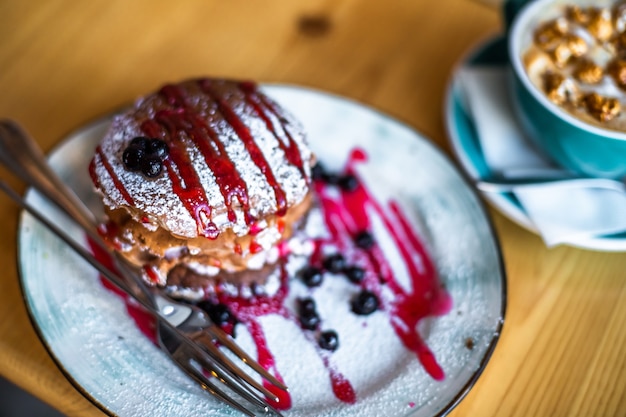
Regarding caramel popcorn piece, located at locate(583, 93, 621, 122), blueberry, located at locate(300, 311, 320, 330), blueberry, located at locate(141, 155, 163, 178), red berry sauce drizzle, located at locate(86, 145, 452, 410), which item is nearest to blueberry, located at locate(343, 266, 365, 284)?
red berry sauce drizzle, located at locate(86, 145, 452, 410)

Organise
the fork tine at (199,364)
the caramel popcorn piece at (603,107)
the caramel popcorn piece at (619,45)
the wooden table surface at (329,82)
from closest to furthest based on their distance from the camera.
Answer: the fork tine at (199,364) < the wooden table surface at (329,82) < the caramel popcorn piece at (603,107) < the caramel popcorn piece at (619,45)

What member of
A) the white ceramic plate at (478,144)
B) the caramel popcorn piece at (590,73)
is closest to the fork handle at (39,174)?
the white ceramic plate at (478,144)

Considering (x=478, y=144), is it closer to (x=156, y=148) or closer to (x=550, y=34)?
(x=550, y=34)

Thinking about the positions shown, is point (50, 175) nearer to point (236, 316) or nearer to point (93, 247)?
point (93, 247)

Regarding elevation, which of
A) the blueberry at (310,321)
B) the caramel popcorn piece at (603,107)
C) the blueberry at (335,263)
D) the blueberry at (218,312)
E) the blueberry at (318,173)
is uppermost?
Result: the blueberry at (218,312)

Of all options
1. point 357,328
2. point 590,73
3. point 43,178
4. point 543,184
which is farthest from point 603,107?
point 43,178

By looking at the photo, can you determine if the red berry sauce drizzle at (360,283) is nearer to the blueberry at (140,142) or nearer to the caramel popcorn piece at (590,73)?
the blueberry at (140,142)

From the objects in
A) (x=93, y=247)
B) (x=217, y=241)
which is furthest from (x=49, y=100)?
(x=217, y=241)
